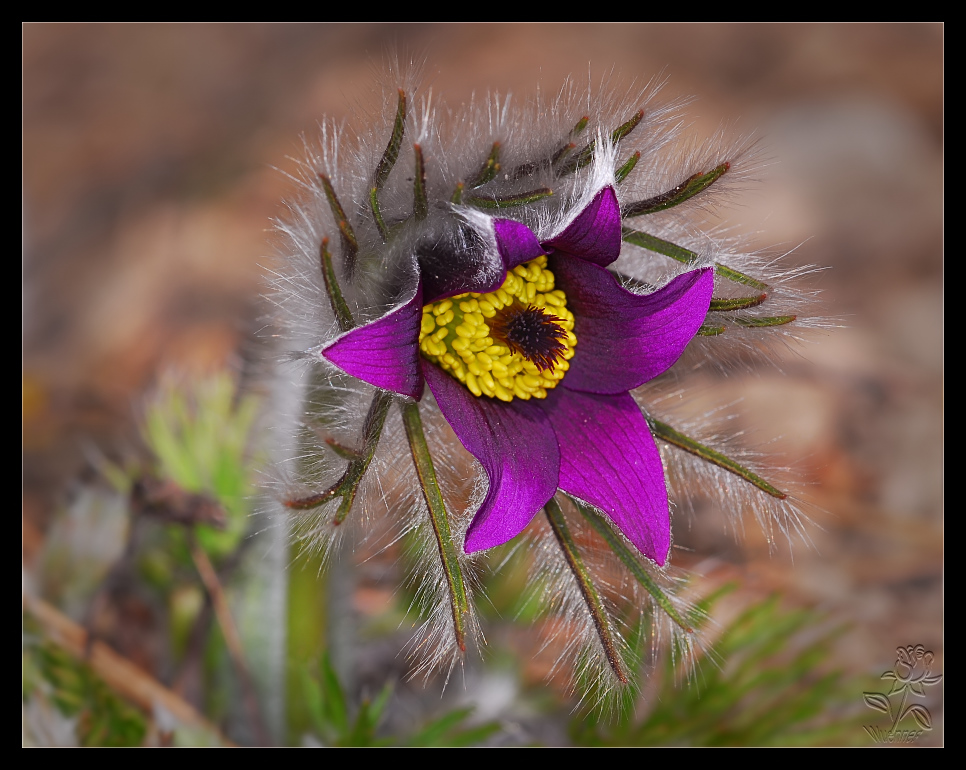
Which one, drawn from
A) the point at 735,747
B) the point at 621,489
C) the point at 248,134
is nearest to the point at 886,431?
the point at 735,747

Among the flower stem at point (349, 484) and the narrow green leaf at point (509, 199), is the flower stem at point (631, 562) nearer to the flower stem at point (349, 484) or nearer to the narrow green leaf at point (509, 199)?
the flower stem at point (349, 484)

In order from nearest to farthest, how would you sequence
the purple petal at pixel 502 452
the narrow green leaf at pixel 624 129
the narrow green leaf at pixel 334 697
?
the purple petal at pixel 502 452 < the narrow green leaf at pixel 624 129 < the narrow green leaf at pixel 334 697

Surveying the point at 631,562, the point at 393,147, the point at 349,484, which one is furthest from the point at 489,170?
the point at 631,562

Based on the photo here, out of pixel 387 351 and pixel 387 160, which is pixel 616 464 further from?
pixel 387 160

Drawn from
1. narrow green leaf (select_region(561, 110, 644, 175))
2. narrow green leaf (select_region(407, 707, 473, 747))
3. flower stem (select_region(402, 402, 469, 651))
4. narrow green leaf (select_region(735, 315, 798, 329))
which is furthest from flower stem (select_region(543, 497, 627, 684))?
narrow green leaf (select_region(407, 707, 473, 747))

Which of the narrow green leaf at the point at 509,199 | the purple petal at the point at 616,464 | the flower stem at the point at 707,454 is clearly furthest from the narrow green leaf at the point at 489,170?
the flower stem at the point at 707,454

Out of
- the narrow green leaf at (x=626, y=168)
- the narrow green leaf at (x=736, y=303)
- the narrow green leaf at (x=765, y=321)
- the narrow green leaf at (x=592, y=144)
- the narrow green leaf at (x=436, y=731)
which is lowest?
the narrow green leaf at (x=436, y=731)
